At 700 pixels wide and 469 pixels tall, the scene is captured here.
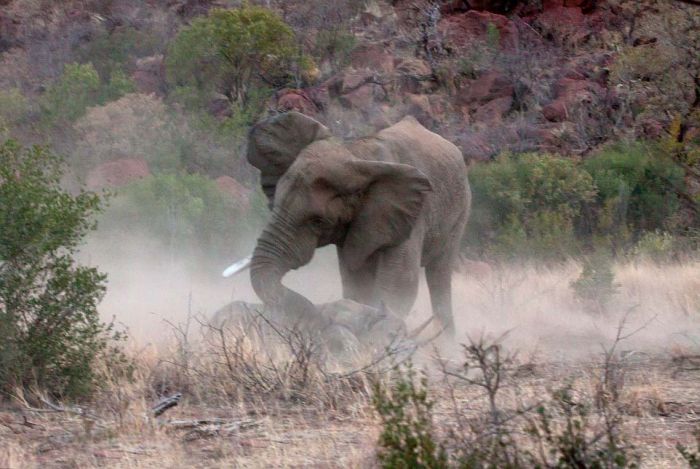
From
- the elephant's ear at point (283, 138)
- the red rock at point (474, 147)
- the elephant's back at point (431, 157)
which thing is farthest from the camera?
the red rock at point (474, 147)

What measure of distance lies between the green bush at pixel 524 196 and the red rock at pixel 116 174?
5129mm

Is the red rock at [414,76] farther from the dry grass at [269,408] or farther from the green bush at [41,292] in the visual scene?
the green bush at [41,292]

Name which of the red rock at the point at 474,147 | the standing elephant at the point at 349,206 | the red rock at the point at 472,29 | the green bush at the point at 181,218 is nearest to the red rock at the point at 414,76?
the red rock at the point at 472,29

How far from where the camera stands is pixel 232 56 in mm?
29906

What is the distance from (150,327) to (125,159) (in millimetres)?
11100

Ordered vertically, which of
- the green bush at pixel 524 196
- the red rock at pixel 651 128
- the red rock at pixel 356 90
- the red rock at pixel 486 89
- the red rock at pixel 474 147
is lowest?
the green bush at pixel 524 196

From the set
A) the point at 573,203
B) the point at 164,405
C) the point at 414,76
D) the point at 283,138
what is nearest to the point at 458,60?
the point at 414,76

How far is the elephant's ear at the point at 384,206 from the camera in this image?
1014 cm

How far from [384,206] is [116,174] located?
1095 centimetres

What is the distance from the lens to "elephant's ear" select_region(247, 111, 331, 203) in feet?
33.2

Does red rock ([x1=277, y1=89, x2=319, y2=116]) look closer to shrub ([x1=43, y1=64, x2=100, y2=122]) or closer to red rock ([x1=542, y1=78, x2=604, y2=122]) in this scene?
shrub ([x1=43, y1=64, x2=100, y2=122])

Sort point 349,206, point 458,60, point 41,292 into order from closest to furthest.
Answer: point 41,292 → point 349,206 → point 458,60

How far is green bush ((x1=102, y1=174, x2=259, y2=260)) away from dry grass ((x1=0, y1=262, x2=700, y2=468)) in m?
6.44

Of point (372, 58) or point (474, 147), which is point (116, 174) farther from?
point (372, 58)
